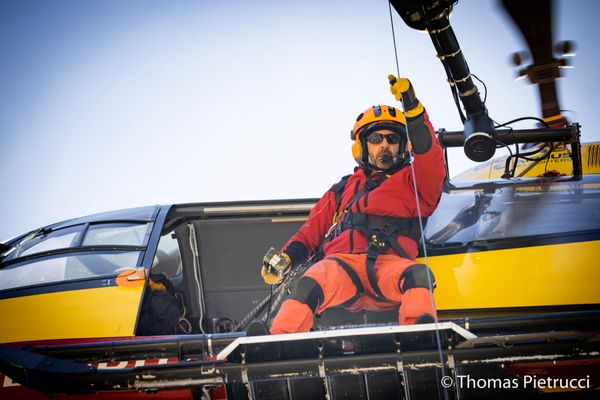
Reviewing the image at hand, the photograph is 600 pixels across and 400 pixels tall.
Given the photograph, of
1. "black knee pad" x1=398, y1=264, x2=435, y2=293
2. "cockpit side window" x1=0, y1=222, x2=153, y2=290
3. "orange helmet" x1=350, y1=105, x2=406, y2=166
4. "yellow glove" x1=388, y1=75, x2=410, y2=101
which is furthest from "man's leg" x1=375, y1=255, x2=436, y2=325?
"cockpit side window" x1=0, y1=222, x2=153, y2=290

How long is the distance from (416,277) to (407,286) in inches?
2.8

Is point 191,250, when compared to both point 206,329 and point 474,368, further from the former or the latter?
point 474,368

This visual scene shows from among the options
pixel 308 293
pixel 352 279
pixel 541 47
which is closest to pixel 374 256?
pixel 352 279

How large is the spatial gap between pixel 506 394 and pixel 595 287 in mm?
746

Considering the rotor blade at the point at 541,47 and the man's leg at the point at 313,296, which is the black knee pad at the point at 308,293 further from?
the rotor blade at the point at 541,47

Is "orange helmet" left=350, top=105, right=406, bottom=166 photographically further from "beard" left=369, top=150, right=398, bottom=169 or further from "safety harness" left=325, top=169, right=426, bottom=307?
"safety harness" left=325, top=169, right=426, bottom=307

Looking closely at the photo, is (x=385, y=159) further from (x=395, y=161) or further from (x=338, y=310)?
(x=338, y=310)

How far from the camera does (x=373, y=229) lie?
3385 millimetres

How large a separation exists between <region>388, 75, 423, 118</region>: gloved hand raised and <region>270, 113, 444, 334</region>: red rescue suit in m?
0.06

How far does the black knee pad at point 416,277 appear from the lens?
2881 millimetres

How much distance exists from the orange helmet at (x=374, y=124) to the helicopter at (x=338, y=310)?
499 mm

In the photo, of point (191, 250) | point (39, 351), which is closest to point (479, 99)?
point (191, 250)

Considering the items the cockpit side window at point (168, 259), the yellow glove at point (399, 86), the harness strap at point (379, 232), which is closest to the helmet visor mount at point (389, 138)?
the harness strap at point (379, 232)

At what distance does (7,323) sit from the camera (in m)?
3.44
